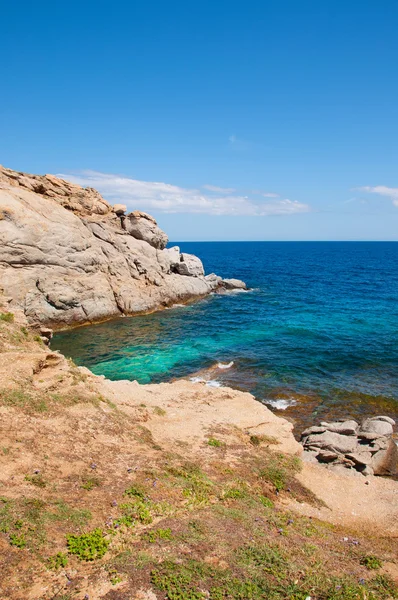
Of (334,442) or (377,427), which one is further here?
(377,427)

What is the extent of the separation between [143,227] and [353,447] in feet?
162

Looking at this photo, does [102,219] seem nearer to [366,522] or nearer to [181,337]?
[181,337]

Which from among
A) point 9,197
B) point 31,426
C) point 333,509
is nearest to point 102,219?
point 9,197

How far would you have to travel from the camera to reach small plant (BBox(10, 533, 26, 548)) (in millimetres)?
9219

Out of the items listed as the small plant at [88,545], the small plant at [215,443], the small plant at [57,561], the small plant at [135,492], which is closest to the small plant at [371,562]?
the small plant at [135,492]

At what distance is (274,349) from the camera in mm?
40125

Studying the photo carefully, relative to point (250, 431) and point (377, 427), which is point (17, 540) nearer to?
point (250, 431)

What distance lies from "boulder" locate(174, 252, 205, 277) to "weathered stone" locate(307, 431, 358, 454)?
47.9 meters

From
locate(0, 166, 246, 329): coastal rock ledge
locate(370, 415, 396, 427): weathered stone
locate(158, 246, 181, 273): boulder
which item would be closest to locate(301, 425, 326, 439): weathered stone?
locate(370, 415, 396, 427): weathered stone

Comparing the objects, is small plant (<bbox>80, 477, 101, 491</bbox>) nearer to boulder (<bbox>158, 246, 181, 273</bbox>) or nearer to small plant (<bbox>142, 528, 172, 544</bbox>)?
small plant (<bbox>142, 528, 172, 544</bbox>)

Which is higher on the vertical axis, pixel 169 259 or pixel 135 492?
pixel 169 259

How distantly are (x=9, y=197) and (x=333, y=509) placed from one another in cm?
4742

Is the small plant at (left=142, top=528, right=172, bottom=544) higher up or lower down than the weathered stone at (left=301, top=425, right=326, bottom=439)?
higher up

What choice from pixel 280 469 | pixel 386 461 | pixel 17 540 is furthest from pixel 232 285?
pixel 17 540
